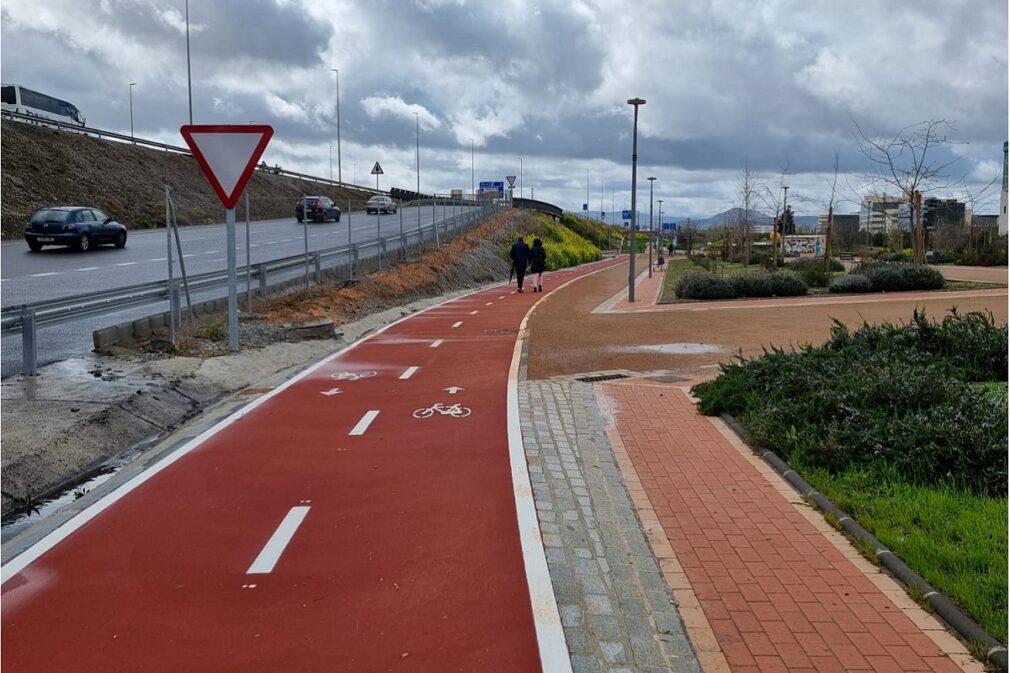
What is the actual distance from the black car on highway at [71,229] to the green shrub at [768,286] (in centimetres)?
1901

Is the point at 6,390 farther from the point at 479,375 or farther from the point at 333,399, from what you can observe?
the point at 479,375

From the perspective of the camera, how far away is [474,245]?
38.9 meters

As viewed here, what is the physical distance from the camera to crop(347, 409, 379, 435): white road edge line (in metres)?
8.66

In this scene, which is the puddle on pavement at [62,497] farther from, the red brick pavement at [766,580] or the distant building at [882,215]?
the distant building at [882,215]

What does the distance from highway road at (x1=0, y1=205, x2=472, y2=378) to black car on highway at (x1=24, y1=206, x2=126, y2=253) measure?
1.07 ft

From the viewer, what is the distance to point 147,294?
12.9 m

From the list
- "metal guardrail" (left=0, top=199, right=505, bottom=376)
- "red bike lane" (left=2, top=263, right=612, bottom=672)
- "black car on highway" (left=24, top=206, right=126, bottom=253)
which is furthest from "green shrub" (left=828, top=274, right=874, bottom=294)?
"black car on highway" (left=24, top=206, right=126, bottom=253)

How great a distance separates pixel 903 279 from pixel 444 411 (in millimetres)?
21574

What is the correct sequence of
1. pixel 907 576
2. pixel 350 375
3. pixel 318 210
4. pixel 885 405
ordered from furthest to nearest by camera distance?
pixel 318 210 → pixel 350 375 → pixel 885 405 → pixel 907 576

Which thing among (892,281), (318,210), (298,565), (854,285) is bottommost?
(298,565)

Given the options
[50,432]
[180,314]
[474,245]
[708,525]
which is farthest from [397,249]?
[708,525]

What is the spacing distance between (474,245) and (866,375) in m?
31.0

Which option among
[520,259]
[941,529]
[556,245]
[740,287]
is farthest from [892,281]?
[556,245]

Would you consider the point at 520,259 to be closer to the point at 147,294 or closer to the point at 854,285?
the point at 854,285
